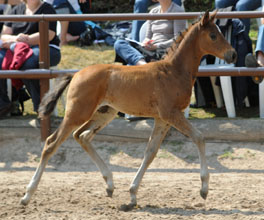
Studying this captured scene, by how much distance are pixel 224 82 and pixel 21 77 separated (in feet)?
8.65

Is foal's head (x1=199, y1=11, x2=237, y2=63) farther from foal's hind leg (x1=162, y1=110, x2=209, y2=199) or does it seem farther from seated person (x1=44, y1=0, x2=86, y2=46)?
seated person (x1=44, y1=0, x2=86, y2=46)

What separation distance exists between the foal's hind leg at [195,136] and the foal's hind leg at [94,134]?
0.74 metres

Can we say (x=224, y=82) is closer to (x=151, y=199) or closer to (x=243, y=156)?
(x=243, y=156)

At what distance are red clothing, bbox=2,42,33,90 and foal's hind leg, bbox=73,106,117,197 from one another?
1933mm

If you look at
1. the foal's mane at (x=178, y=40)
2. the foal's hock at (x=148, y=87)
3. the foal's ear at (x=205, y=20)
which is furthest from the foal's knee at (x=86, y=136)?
the foal's ear at (x=205, y=20)

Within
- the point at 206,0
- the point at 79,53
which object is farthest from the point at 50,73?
the point at 206,0

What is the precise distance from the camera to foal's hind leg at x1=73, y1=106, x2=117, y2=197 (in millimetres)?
6301

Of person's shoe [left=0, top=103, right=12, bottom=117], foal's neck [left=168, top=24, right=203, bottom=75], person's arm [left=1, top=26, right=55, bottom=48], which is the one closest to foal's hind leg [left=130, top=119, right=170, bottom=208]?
foal's neck [left=168, top=24, right=203, bottom=75]

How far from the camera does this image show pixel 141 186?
6.85 metres

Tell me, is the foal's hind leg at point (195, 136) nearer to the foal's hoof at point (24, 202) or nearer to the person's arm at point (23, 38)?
the foal's hoof at point (24, 202)

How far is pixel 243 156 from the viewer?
7.84m

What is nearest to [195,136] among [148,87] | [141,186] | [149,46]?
[148,87]

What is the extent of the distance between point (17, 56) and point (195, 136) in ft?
10.0

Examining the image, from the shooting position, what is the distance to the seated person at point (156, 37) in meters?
8.09
